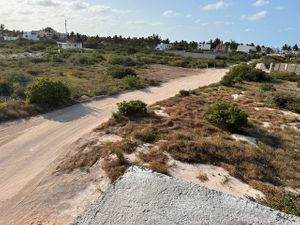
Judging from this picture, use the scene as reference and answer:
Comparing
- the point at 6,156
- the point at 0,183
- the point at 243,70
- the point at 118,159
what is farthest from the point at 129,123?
the point at 243,70

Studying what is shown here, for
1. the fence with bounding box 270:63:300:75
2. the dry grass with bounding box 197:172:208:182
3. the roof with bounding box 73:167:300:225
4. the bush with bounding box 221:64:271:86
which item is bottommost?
the fence with bounding box 270:63:300:75

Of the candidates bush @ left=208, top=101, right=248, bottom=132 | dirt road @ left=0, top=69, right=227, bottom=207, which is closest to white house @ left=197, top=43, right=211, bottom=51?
dirt road @ left=0, top=69, right=227, bottom=207

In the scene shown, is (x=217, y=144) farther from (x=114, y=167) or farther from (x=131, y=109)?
(x=131, y=109)

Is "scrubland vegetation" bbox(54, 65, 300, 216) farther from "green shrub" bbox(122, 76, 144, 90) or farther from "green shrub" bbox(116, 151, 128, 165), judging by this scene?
"green shrub" bbox(122, 76, 144, 90)

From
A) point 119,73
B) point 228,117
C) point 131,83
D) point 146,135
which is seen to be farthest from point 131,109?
point 119,73

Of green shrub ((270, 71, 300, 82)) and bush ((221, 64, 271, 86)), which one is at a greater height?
bush ((221, 64, 271, 86))

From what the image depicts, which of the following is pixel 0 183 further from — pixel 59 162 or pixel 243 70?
pixel 243 70

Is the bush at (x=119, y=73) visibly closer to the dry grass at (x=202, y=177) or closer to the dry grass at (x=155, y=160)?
the dry grass at (x=155, y=160)
